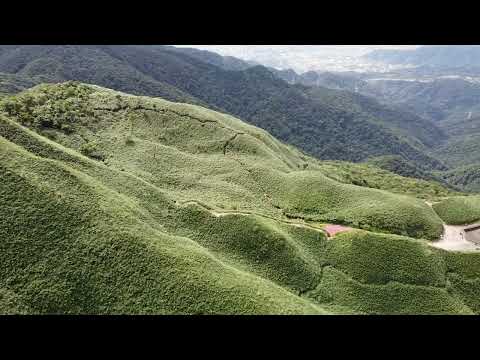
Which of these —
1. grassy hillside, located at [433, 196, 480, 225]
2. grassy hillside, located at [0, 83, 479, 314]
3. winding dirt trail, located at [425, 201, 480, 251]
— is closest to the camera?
grassy hillside, located at [0, 83, 479, 314]

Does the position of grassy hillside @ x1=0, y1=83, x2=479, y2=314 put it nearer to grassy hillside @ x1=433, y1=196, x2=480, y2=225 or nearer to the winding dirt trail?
the winding dirt trail

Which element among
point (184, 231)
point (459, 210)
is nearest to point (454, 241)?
point (459, 210)

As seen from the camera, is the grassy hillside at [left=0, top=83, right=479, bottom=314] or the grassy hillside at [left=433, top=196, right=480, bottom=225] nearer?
the grassy hillside at [left=0, top=83, right=479, bottom=314]

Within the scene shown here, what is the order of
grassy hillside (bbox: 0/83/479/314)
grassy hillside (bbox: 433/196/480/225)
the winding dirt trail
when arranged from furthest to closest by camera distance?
grassy hillside (bbox: 433/196/480/225), the winding dirt trail, grassy hillside (bbox: 0/83/479/314)

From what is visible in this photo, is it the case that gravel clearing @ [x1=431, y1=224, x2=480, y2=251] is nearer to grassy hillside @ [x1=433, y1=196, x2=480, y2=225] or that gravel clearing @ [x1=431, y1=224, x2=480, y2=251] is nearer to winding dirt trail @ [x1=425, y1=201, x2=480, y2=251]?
winding dirt trail @ [x1=425, y1=201, x2=480, y2=251]

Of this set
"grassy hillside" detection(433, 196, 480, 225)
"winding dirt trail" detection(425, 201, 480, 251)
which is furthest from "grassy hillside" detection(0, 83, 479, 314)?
"grassy hillside" detection(433, 196, 480, 225)

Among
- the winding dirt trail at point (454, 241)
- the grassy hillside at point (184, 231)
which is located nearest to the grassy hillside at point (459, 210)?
the winding dirt trail at point (454, 241)

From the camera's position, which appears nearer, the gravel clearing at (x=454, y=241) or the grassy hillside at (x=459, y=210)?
the gravel clearing at (x=454, y=241)

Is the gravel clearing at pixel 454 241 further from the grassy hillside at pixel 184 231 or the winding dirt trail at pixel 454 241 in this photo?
the grassy hillside at pixel 184 231

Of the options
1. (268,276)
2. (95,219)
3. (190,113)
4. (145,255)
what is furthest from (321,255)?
(190,113)
